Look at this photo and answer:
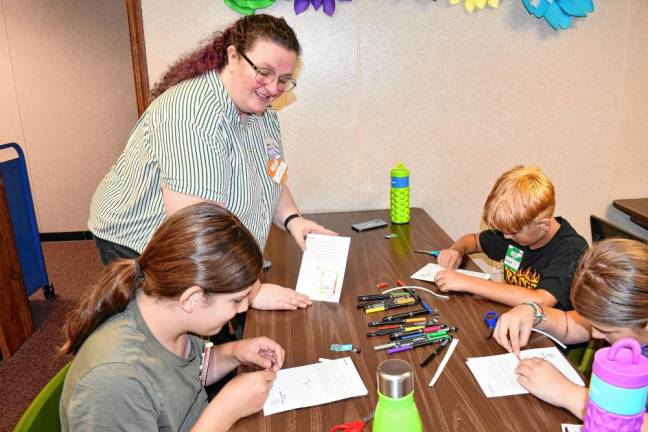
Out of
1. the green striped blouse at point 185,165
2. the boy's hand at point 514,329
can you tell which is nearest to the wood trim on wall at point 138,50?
the green striped blouse at point 185,165

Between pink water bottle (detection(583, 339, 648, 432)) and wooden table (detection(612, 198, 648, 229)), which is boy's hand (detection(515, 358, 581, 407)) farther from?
wooden table (detection(612, 198, 648, 229))

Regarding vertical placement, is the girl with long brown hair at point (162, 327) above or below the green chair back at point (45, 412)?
above

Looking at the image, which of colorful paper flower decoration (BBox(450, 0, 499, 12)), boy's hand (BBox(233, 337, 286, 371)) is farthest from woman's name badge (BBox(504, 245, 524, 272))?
colorful paper flower decoration (BBox(450, 0, 499, 12))

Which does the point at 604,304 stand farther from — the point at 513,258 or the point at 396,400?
the point at 513,258

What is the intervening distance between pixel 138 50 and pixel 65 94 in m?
2.69

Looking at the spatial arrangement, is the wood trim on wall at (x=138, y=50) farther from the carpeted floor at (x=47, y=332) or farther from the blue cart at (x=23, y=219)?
the blue cart at (x=23, y=219)

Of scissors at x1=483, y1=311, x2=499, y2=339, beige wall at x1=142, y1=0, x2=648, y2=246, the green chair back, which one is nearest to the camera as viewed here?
the green chair back

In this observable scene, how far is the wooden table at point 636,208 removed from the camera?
7.66 ft

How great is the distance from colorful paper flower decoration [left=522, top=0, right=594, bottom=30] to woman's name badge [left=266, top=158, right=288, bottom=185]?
1.31m

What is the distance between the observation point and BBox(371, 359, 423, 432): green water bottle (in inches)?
29.0

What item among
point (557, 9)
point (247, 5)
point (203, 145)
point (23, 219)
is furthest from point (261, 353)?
point (23, 219)

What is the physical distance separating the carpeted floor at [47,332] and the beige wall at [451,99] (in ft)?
3.82

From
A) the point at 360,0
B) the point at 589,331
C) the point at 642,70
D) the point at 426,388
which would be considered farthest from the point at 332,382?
the point at 642,70

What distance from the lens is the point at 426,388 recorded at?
111cm
